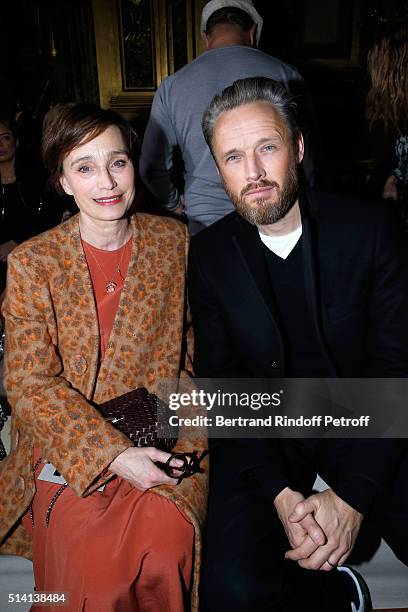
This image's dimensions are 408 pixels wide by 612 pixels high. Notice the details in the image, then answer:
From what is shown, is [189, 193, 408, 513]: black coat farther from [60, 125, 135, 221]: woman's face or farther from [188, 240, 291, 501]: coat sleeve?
[60, 125, 135, 221]: woman's face

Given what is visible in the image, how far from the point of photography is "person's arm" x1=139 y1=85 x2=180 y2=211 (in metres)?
2.39

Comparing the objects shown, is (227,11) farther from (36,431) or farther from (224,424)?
(36,431)

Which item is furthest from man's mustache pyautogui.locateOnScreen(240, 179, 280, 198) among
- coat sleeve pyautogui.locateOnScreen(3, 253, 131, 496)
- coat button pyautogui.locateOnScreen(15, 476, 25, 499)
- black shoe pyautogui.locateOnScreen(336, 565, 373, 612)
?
black shoe pyautogui.locateOnScreen(336, 565, 373, 612)

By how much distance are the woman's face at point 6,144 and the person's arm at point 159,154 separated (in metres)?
0.94

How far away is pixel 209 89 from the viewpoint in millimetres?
2189

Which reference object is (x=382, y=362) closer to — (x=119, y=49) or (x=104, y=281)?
(x=104, y=281)

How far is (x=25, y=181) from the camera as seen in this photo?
3.01m

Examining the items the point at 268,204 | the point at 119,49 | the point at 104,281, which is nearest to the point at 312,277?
the point at 268,204

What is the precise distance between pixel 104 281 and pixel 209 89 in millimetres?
1122

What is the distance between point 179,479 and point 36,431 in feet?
1.52

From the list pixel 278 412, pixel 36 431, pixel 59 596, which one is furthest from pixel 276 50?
pixel 59 596

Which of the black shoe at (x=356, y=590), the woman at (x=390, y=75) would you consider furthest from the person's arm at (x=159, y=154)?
the black shoe at (x=356, y=590)

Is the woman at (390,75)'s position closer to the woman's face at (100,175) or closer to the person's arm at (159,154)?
the person's arm at (159,154)

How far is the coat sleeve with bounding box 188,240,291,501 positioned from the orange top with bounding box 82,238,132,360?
0.26 meters
